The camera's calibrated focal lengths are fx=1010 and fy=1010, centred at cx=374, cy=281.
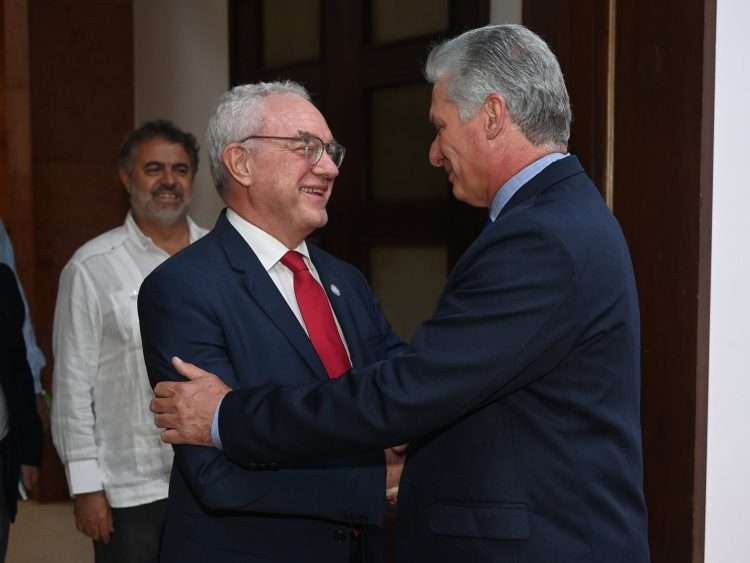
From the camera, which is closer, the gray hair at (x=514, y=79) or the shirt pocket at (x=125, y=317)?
the gray hair at (x=514, y=79)

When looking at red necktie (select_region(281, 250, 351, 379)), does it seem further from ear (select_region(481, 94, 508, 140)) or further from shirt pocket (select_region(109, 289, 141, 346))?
shirt pocket (select_region(109, 289, 141, 346))

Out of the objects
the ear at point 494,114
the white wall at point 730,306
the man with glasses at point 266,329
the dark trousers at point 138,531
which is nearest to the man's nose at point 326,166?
the man with glasses at point 266,329

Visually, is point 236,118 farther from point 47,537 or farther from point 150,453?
point 47,537

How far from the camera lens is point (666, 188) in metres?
2.36

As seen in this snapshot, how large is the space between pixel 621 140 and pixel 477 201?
84 cm

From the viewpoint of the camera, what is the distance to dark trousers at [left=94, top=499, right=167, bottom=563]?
9.00 ft

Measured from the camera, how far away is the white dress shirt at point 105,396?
2752 millimetres

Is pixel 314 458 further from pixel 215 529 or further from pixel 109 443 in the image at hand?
pixel 109 443

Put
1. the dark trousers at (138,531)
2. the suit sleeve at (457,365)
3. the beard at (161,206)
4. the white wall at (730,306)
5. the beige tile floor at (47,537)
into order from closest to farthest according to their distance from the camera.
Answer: the suit sleeve at (457,365) < the white wall at (730,306) < the dark trousers at (138,531) < the beard at (161,206) < the beige tile floor at (47,537)

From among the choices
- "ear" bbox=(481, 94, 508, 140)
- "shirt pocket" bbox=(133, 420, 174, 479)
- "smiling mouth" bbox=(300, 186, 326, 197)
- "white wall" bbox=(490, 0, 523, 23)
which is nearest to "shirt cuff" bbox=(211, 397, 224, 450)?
"smiling mouth" bbox=(300, 186, 326, 197)

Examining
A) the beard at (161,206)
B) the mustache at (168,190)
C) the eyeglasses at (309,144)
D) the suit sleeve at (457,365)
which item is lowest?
the suit sleeve at (457,365)

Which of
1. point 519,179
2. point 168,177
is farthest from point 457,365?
point 168,177

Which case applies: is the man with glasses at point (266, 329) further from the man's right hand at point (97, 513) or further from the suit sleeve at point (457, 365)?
the man's right hand at point (97, 513)

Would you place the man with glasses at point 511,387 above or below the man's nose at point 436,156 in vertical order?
below
